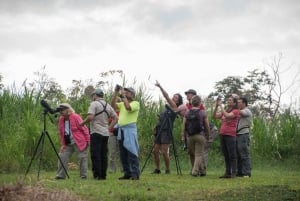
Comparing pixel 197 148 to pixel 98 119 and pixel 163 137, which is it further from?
pixel 98 119

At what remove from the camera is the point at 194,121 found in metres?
11.7

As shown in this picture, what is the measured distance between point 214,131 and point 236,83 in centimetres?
2125

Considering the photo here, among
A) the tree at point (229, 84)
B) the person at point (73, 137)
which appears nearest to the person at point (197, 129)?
the person at point (73, 137)

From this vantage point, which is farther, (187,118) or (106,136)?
(187,118)

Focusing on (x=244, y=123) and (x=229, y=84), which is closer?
(x=244, y=123)

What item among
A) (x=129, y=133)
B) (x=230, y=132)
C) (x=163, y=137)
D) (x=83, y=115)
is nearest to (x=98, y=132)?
(x=129, y=133)

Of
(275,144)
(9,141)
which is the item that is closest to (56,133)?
(9,141)

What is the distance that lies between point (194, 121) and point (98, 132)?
6.93ft

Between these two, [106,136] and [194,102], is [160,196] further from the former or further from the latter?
[194,102]

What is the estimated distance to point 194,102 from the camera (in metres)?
11.8

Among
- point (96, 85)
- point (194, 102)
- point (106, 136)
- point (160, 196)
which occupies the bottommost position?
point (160, 196)

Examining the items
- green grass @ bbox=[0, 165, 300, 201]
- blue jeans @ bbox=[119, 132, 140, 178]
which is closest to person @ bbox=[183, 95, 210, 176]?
green grass @ bbox=[0, 165, 300, 201]

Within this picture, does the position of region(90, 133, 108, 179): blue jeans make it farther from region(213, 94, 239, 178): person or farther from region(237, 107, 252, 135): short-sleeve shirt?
region(237, 107, 252, 135): short-sleeve shirt

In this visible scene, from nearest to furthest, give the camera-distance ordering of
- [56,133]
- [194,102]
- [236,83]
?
[194,102] < [56,133] < [236,83]
